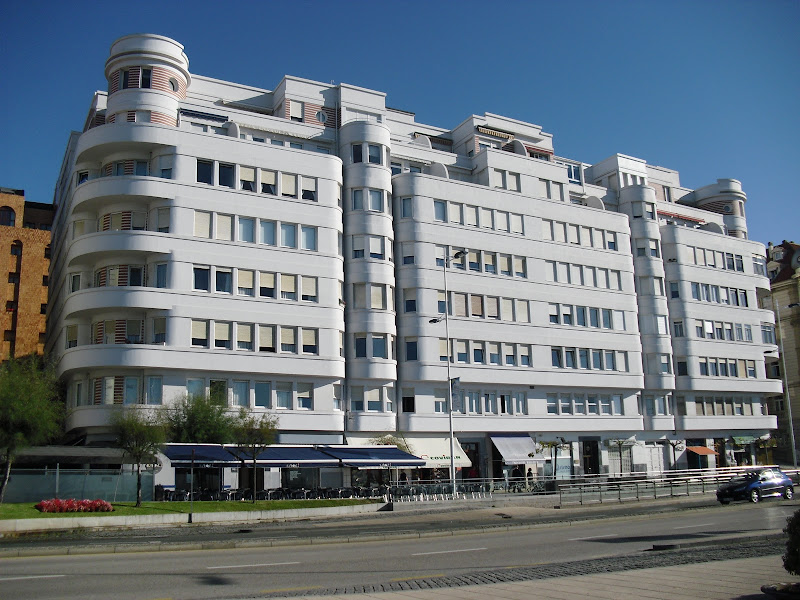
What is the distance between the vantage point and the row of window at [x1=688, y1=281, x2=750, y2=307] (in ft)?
245

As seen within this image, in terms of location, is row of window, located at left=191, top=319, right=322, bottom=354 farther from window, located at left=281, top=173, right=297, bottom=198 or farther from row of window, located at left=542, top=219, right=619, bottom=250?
row of window, located at left=542, top=219, right=619, bottom=250

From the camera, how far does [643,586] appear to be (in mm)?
13031

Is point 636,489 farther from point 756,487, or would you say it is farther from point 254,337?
point 254,337

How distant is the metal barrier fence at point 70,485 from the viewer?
34.2 metres

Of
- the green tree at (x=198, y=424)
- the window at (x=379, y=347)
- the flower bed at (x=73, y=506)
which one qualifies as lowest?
the flower bed at (x=73, y=506)

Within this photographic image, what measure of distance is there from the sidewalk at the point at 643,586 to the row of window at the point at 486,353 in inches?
1638

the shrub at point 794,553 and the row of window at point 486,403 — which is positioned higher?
the row of window at point 486,403

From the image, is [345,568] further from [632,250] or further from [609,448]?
[632,250]

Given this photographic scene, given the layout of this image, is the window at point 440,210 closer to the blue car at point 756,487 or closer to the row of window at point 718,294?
the row of window at point 718,294

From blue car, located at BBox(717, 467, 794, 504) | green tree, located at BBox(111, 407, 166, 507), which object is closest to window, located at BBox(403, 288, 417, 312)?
green tree, located at BBox(111, 407, 166, 507)

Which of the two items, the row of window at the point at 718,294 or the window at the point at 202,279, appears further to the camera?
the row of window at the point at 718,294

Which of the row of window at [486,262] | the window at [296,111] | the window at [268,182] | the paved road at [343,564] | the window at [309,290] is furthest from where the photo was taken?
the window at [296,111]

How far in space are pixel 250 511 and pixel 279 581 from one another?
20449 mm

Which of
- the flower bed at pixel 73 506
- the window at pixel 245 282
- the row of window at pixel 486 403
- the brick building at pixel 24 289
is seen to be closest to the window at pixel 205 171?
the window at pixel 245 282
